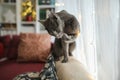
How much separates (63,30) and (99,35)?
3.43 feet

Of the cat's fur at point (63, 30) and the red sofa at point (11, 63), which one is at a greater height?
the cat's fur at point (63, 30)

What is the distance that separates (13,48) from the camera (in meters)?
3.11

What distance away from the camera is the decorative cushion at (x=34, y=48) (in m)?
2.87

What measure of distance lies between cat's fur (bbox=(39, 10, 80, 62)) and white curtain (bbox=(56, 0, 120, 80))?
74cm

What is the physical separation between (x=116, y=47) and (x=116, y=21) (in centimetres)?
39

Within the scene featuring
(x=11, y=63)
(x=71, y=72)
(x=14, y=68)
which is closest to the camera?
(x=71, y=72)

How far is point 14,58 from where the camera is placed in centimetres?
309

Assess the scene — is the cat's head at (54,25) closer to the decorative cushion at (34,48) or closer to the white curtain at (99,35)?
the decorative cushion at (34,48)

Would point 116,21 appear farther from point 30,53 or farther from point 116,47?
point 30,53

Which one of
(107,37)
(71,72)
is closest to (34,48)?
(107,37)

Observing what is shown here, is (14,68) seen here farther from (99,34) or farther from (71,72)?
(99,34)

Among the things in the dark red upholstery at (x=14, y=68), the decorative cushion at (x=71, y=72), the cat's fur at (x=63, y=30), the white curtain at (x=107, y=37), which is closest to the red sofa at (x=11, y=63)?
the dark red upholstery at (x=14, y=68)

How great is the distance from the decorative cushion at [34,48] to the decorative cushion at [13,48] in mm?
153

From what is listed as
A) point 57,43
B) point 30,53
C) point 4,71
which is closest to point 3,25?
point 30,53
